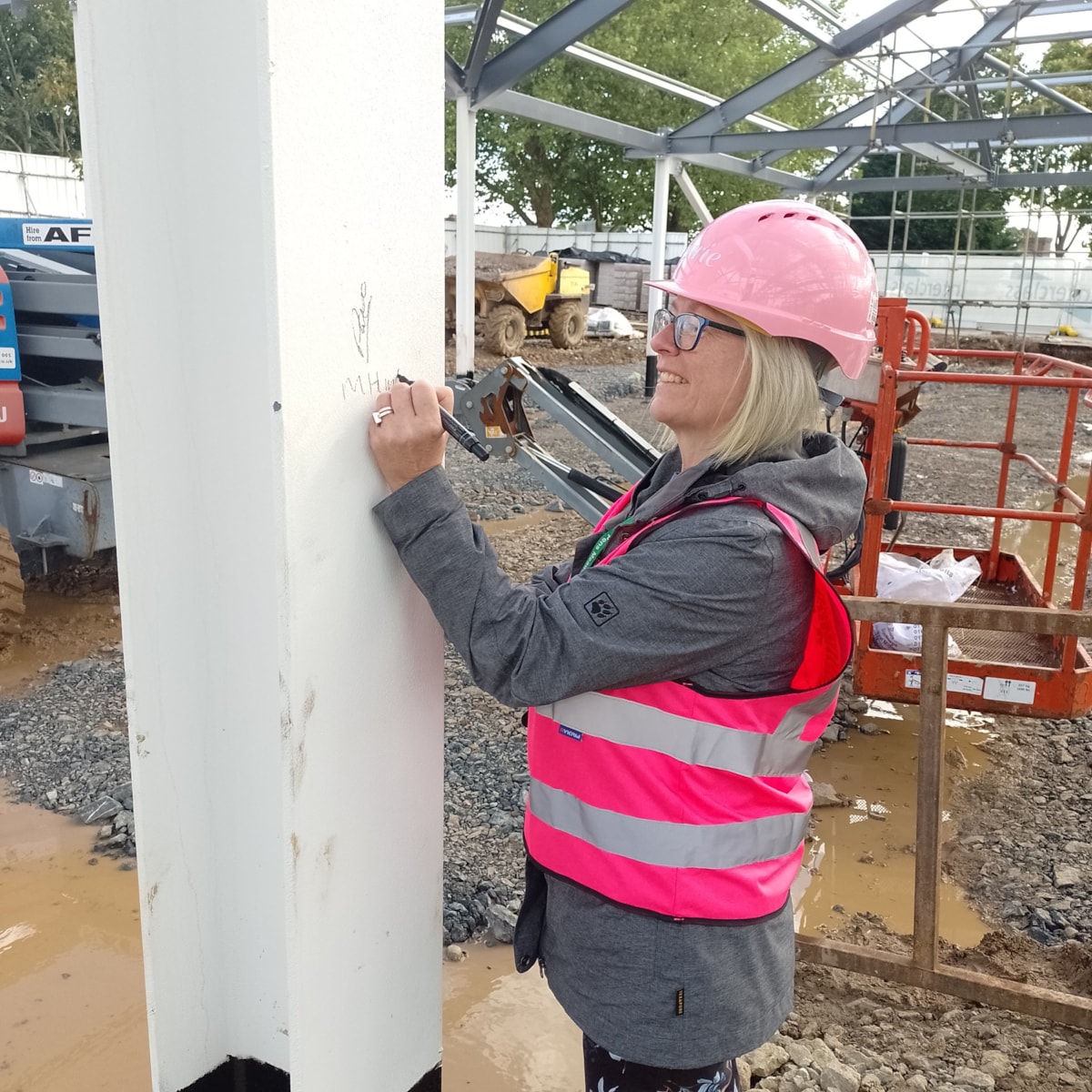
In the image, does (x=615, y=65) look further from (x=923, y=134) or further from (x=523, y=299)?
(x=523, y=299)

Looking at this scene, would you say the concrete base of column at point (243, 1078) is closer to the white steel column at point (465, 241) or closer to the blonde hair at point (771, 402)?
the blonde hair at point (771, 402)

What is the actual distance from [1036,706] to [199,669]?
3805 mm

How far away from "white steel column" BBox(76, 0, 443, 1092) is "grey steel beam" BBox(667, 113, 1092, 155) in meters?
11.4

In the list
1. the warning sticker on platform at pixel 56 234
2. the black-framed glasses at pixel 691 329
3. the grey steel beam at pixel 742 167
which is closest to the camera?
the black-framed glasses at pixel 691 329

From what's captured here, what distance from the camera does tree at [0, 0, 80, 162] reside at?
22886 millimetres

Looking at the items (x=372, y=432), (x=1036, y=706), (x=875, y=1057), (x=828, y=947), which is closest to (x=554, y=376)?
(x=1036, y=706)

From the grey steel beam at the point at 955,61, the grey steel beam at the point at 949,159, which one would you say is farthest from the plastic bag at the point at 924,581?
the grey steel beam at the point at 949,159

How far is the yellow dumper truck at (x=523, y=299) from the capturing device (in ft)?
Result: 57.4

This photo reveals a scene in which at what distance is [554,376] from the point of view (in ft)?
17.1

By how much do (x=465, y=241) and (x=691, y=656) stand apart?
963 centimetres

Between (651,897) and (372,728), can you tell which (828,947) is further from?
(372,728)

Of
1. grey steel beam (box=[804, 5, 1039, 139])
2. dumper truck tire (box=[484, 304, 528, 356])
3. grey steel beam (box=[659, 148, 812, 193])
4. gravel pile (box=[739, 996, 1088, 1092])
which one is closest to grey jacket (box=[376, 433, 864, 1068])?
gravel pile (box=[739, 996, 1088, 1092])

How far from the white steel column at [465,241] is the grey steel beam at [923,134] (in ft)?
12.5

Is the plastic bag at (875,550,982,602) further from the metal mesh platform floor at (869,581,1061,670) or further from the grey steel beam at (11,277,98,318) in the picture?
the grey steel beam at (11,277,98,318)
